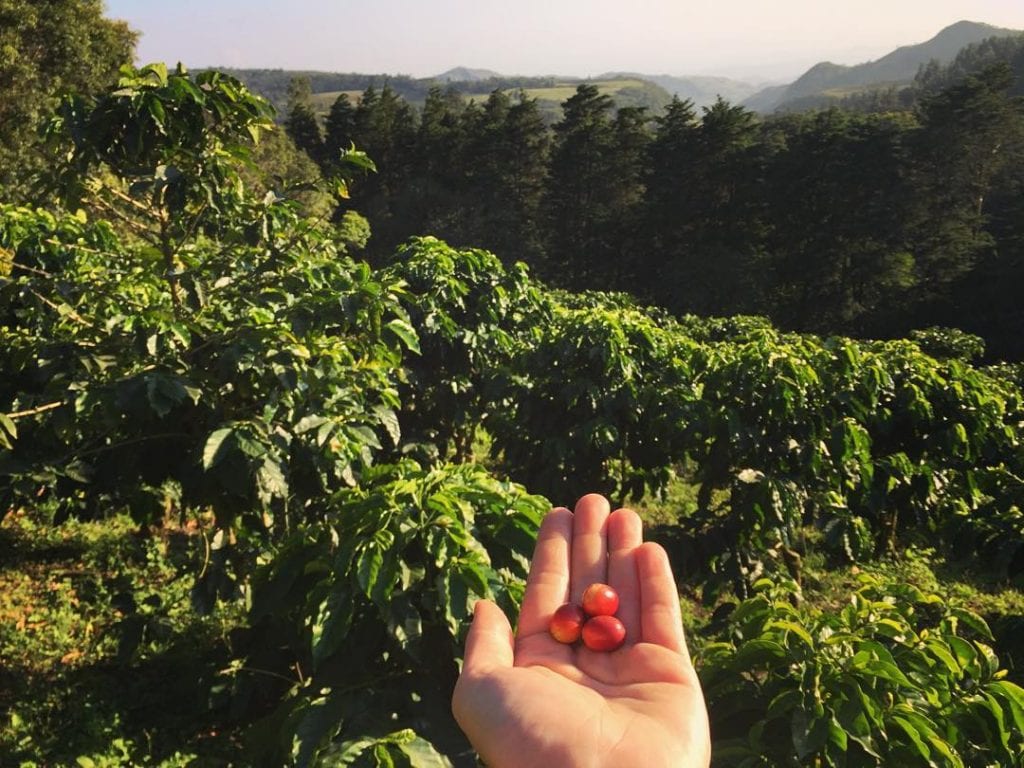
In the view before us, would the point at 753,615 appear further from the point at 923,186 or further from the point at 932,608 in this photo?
the point at 923,186

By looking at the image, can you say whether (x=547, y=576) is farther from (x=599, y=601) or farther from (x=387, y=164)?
(x=387, y=164)

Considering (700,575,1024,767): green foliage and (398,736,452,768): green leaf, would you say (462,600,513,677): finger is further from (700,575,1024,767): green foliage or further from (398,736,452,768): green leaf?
(700,575,1024,767): green foliage

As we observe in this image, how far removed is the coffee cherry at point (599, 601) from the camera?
199cm

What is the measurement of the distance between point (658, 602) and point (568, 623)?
33 cm

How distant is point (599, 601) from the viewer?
6.55 feet

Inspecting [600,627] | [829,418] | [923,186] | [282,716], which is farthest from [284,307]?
[923,186]

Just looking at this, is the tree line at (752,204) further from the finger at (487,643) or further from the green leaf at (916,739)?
the finger at (487,643)

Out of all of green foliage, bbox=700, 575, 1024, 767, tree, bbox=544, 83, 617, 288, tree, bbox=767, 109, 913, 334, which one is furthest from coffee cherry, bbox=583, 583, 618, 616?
tree, bbox=544, 83, 617, 288

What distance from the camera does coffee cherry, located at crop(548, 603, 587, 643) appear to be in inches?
76.2

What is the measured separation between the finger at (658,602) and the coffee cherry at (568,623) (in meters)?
0.23

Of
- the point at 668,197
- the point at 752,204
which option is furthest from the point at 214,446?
the point at 668,197

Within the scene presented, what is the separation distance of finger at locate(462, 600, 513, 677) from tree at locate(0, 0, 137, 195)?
20964 millimetres

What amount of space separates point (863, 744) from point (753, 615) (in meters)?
0.55

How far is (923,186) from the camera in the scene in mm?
25984
